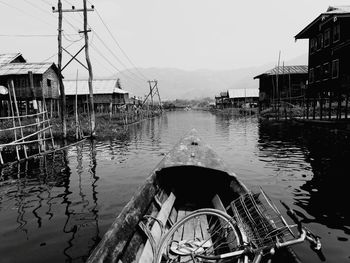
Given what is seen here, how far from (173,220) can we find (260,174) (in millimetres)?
5787

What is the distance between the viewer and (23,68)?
97.7 feet

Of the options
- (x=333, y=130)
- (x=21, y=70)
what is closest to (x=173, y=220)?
(x=333, y=130)

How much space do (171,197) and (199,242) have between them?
6.74ft

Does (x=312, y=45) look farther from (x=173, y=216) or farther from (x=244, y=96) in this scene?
(x=244, y=96)

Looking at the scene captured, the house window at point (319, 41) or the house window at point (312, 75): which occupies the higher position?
the house window at point (319, 41)

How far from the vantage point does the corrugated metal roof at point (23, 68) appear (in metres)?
28.6

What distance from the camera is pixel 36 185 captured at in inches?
386

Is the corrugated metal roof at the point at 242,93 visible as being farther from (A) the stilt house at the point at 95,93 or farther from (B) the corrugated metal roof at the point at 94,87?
(B) the corrugated metal roof at the point at 94,87

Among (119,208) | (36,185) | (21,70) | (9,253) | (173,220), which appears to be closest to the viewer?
(9,253)

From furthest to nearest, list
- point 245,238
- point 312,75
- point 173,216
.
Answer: point 312,75 < point 173,216 < point 245,238

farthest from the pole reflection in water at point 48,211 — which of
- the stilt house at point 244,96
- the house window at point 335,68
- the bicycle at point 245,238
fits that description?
the stilt house at point 244,96

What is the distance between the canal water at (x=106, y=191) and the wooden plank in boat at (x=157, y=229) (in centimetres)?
148

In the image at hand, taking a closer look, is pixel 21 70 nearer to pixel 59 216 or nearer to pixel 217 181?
pixel 59 216

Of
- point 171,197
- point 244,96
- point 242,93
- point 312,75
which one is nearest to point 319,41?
point 312,75
